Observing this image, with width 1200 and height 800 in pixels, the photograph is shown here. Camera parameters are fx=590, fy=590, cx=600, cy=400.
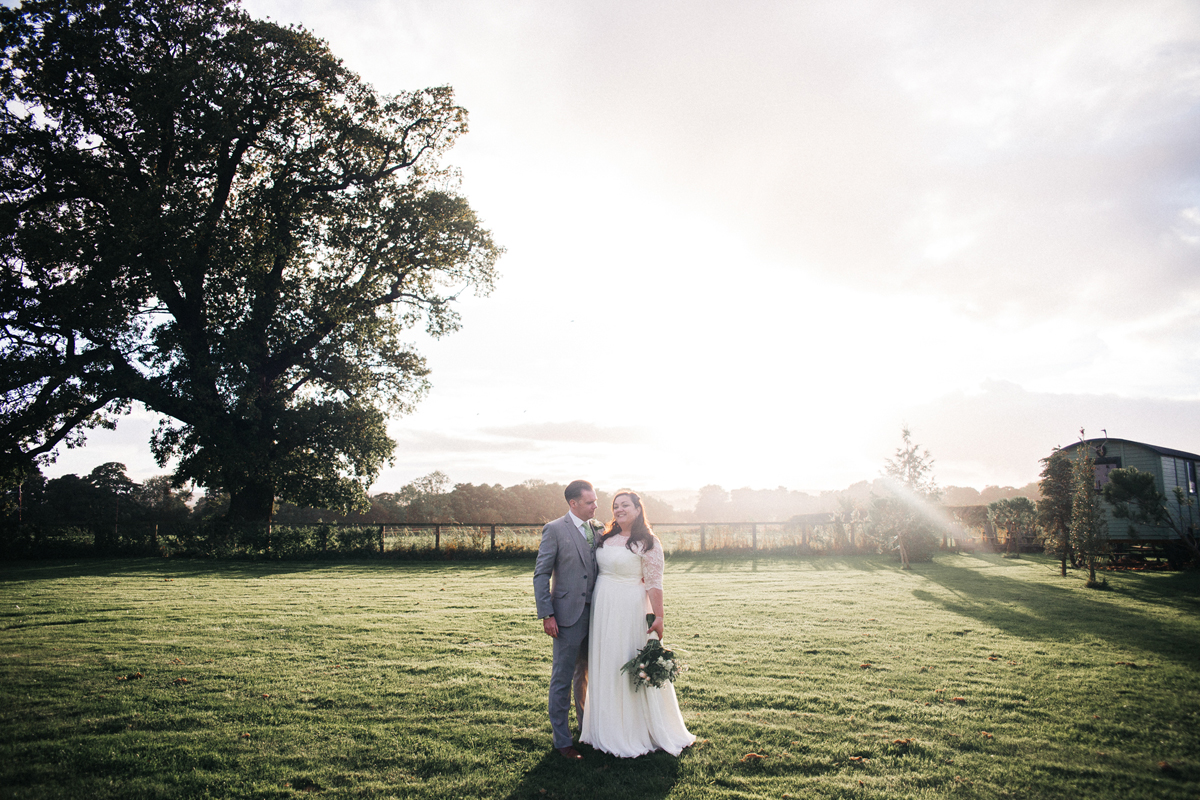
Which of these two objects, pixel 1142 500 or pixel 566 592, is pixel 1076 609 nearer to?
pixel 566 592

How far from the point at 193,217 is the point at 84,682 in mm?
19886

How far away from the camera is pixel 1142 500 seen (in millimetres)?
19109

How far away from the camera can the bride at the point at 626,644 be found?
5.04 m

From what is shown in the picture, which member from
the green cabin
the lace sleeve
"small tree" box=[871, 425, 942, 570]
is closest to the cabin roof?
the green cabin

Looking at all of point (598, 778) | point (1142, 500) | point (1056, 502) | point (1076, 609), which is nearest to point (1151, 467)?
point (1142, 500)

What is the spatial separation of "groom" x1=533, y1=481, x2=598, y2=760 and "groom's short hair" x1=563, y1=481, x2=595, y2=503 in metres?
0.03

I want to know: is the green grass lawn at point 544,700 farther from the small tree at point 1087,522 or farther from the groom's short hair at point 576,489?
the small tree at point 1087,522

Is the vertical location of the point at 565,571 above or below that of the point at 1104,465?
below

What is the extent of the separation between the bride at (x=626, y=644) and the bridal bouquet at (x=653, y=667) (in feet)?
0.39

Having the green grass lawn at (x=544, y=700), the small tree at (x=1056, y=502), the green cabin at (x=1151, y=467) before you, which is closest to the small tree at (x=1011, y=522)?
the green cabin at (x=1151, y=467)

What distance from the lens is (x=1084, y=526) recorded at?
15.2 m

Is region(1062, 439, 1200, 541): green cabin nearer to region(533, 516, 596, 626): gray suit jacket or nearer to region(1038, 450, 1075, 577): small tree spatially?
region(1038, 450, 1075, 577): small tree

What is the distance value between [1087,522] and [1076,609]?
17.8ft

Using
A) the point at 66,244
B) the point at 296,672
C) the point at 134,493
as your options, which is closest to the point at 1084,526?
the point at 296,672
